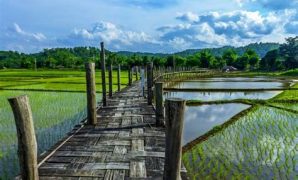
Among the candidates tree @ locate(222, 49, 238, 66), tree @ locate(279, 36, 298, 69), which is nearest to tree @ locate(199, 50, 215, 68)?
tree @ locate(222, 49, 238, 66)

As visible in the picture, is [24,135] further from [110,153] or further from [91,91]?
[91,91]

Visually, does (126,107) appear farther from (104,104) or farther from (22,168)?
(22,168)

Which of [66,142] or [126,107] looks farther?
[126,107]

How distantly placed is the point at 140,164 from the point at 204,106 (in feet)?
39.0

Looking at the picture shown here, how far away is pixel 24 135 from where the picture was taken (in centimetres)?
423

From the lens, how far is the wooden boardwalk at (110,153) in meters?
5.11

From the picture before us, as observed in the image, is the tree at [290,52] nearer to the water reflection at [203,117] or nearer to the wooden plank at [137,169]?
the water reflection at [203,117]

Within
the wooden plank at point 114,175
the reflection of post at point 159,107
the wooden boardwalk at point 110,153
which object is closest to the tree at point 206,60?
the reflection of post at point 159,107

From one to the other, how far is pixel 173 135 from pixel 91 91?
5193 mm

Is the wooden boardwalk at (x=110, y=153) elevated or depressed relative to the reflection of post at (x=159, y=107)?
depressed

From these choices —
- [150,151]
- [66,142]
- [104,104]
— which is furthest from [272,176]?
[104,104]

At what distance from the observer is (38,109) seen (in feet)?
50.6

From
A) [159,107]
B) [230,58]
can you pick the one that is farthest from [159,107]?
[230,58]

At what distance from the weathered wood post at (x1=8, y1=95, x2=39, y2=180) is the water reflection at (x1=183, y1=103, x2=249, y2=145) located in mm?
5644
